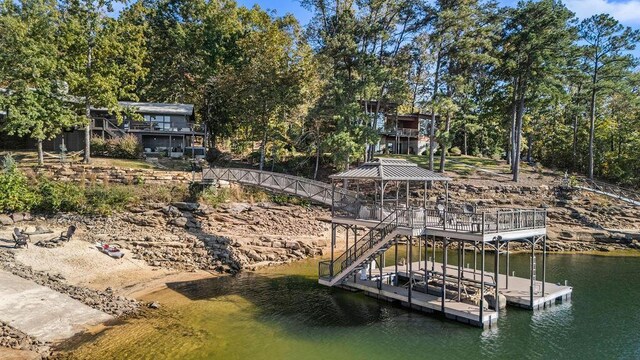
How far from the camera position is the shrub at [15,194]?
1139 inches

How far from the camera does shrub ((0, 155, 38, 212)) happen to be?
28938mm

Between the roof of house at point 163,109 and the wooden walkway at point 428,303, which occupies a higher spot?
the roof of house at point 163,109

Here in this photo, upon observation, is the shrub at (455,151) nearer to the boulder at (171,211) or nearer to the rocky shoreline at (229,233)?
the rocky shoreline at (229,233)

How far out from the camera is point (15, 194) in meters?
29.4

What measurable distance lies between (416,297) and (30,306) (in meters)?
17.2

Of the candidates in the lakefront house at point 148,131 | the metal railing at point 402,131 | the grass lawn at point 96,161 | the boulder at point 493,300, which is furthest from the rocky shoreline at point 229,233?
the metal railing at point 402,131

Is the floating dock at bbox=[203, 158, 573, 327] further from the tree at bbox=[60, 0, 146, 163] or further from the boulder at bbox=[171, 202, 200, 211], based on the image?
the tree at bbox=[60, 0, 146, 163]

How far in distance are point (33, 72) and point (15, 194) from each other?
1140 cm

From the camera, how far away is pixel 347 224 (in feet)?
75.5

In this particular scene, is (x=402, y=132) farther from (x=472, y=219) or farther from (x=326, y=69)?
(x=472, y=219)

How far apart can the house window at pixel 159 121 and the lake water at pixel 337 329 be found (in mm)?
25887

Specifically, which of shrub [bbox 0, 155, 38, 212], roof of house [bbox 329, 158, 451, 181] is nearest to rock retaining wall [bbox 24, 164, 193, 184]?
shrub [bbox 0, 155, 38, 212]

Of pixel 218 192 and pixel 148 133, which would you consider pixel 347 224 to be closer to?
pixel 218 192

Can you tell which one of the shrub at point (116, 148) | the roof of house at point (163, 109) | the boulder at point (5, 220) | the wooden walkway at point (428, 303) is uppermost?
the roof of house at point (163, 109)
